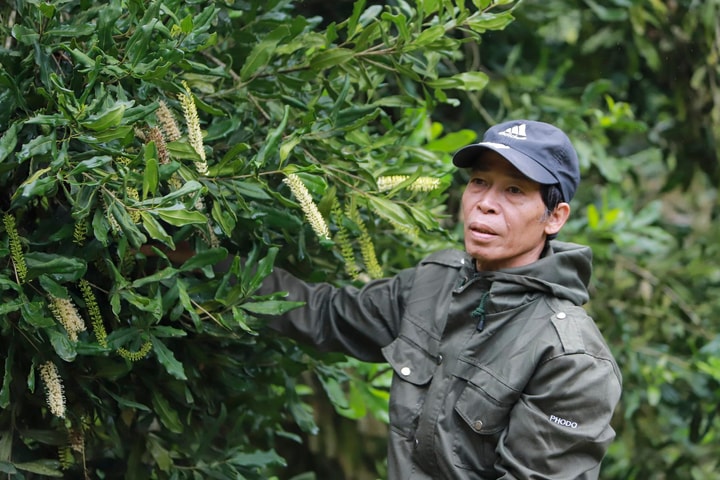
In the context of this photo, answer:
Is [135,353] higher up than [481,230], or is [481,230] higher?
[481,230]

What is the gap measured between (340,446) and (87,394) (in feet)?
7.58

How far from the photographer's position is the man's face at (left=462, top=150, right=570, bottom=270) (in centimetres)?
243

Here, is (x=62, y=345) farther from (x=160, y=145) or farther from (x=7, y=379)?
(x=160, y=145)

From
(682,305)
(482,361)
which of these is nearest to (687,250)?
(682,305)

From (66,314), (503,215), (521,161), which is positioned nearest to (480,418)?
(503,215)

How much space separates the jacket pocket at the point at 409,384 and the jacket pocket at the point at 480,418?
5.1 inches

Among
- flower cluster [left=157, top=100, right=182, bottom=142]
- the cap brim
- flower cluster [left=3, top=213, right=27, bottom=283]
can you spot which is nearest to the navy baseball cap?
the cap brim

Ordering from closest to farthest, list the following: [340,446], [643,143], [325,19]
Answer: [325,19] → [340,446] → [643,143]

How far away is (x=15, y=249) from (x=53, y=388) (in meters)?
0.34

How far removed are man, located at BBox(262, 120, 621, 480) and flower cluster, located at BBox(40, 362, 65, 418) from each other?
1.94ft

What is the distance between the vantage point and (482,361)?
7.93ft

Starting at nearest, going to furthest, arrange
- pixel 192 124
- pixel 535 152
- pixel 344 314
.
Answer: pixel 192 124
pixel 535 152
pixel 344 314

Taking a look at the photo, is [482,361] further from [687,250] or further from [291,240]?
[687,250]

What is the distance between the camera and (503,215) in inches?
95.5
